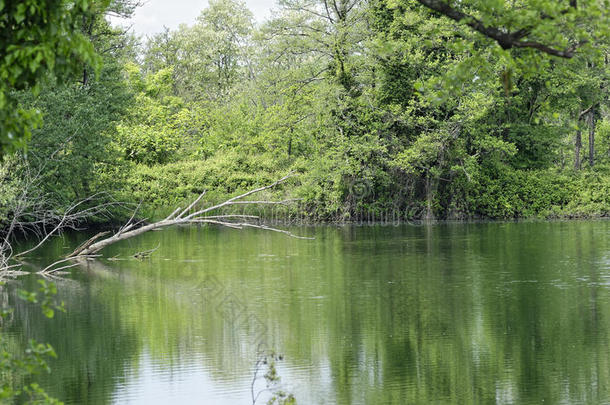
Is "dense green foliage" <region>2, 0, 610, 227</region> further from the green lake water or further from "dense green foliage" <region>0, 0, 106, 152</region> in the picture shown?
"dense green foliage" <region>0, 0, 106, 152</region>

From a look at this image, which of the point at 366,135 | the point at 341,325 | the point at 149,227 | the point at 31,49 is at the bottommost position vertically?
the point at 341,325

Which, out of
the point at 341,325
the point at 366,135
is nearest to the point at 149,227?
the point at 341,325

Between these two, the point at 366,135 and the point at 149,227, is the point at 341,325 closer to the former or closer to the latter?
the point at 149,227

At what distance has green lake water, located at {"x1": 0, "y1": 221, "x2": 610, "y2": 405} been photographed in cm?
932

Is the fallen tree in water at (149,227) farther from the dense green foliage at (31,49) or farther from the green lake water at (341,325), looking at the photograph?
the dense green foliage at (31,49)

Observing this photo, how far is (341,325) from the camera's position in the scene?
12.6 m

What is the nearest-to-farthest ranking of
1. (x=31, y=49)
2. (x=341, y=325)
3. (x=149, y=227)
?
1. (x=31, y=49)
2. (x=341, y=325)
3. (x=149, y=227)

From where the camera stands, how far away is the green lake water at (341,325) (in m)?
9.32

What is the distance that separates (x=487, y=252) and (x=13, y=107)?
1835cm

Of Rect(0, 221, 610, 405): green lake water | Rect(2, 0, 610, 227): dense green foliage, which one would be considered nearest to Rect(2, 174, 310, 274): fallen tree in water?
Rect(0, 221, 610, 405): green lake water

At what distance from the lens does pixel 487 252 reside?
860 inches

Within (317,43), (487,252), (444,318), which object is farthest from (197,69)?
(444,318)

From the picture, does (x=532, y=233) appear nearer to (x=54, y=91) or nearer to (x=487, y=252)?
(x=487, y=252)

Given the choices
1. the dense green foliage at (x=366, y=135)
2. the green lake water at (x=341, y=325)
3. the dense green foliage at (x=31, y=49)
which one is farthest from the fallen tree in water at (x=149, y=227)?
the dense green foliage at (x=31, y=49)
